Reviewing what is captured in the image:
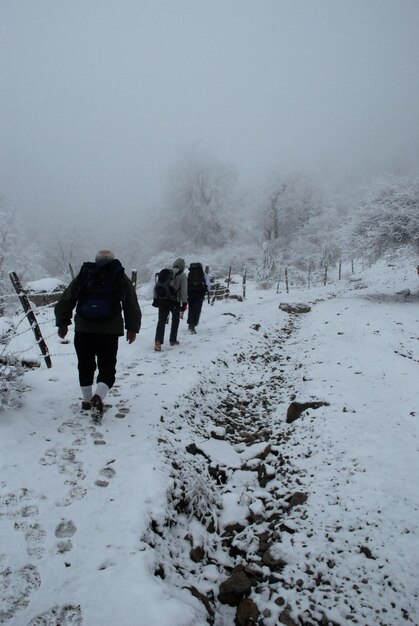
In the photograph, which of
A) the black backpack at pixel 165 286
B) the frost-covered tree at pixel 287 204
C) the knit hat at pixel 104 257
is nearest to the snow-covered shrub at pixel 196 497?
the knit hat at pixel 104 257

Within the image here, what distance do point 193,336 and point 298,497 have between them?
5840 millimetres

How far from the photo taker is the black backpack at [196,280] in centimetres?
871

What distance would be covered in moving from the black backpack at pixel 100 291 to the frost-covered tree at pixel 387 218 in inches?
538

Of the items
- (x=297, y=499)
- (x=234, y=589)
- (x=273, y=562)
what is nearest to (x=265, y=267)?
(x=297, y=499)

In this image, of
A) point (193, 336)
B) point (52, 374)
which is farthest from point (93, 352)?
point (193, 336)

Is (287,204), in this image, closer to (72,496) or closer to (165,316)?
(165,316)

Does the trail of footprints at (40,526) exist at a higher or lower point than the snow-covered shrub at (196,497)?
higher

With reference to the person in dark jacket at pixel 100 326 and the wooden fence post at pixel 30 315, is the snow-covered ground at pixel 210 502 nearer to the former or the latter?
the wooden fence post at pixel 30 315

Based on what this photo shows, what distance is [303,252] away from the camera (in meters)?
34.6

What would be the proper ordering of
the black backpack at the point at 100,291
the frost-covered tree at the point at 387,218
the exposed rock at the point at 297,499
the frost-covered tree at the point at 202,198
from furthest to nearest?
the frost-covered tree at the point at 202,198 < the frost-covered tree at the point at 387,218 < the black backpack at the point at 100,291 < the exposed rock at the point at 297,499

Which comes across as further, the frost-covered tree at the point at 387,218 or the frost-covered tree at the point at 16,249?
the frost-covered tree at the point at 16,249

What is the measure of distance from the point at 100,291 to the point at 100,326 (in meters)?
0.42

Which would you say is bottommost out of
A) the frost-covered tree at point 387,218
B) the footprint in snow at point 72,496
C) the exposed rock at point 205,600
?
the exposed rock at point 205,600

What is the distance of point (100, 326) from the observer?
3875 mm
